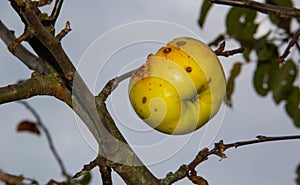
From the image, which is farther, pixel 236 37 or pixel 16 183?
pixel 236 37

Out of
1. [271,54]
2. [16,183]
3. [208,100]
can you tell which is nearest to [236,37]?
[271,54]

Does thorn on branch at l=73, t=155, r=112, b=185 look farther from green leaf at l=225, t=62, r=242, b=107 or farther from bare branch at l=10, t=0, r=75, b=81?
green leaf at l=225, t=62, r=242, b=107

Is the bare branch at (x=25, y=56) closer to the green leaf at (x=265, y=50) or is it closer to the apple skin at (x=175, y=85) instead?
the apple skin at (x=175, y=85)

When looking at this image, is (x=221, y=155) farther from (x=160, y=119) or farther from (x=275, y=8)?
(x=275, y=8)

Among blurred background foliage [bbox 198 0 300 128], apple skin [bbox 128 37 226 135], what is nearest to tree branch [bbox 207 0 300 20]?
apple skin [bbox 128 37 226 135]

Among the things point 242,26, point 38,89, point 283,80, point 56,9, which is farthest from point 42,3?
point 242,26
